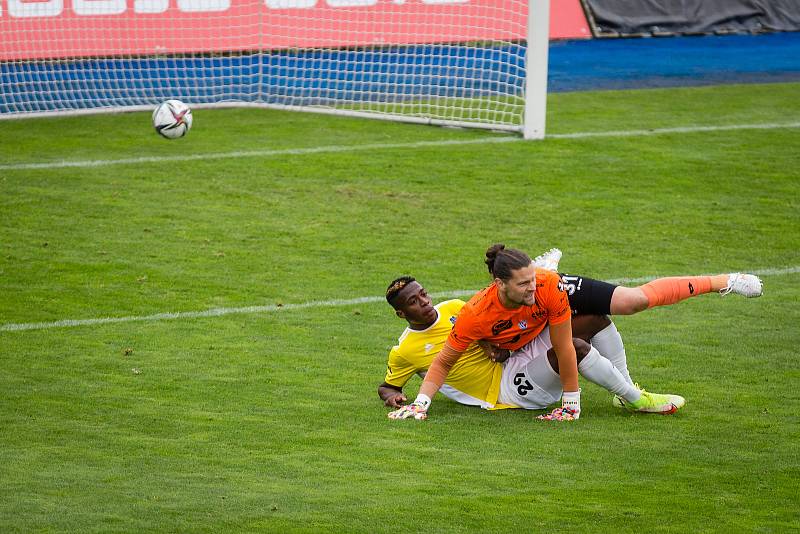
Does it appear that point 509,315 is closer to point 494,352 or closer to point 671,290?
point 494,352

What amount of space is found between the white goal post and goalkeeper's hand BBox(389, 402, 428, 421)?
30.8ft

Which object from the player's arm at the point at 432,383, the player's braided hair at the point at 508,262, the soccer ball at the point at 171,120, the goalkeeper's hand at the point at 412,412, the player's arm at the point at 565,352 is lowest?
the soccer ball at the point at 171,120

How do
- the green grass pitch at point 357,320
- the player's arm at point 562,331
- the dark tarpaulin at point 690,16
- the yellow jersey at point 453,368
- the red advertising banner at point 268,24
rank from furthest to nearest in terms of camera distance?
the dark tarpaulin at point 690,16 → the red advertising banner at point 268,24 → the yellow jersey at point 453,368 → the player's arm at point 562,331 → the green grass pitch at point 357,320

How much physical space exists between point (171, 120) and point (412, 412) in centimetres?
790

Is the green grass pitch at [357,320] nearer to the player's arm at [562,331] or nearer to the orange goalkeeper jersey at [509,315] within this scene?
the player's arm at [562,331]

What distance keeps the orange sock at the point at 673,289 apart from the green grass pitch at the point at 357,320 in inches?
27.3

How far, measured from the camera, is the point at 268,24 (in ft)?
59.7

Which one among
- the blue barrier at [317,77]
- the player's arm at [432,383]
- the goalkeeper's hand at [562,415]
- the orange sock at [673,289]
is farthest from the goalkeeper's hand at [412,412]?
the blue barrier at [317,77]

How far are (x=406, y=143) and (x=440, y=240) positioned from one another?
368 cm

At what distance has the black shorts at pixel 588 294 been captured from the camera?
7.03m

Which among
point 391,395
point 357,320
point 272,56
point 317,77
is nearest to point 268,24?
point 272,56

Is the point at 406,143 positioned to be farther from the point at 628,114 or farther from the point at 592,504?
the point at 592,504

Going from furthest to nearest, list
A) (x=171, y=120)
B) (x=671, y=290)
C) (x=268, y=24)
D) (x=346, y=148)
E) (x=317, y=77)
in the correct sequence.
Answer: (x=268, y=24), (x=317, y=77), (x=346, y=148), (x=171, y=120), (x=671, y=290)

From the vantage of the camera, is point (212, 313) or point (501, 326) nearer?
point (501, 326)
